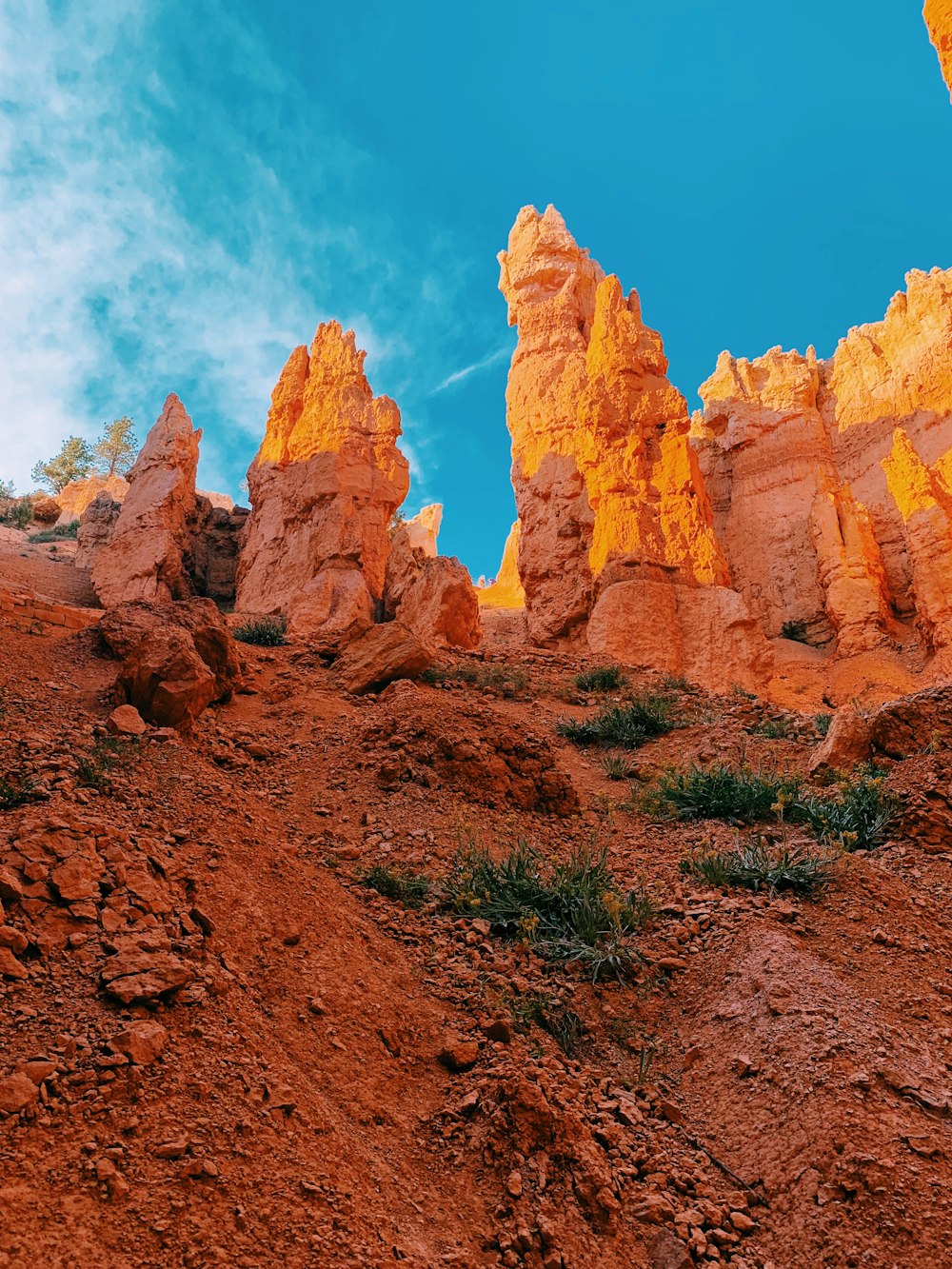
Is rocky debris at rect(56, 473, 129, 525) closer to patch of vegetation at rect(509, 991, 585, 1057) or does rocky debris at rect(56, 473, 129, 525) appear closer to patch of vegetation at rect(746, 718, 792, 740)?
patch of vegetation at rect(746, 718, 792, 740)

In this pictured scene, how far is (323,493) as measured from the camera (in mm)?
20047

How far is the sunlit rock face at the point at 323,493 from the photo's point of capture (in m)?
18.5

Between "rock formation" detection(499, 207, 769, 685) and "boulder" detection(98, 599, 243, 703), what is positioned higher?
"rock formation" detection(499, 207, 769, 685)

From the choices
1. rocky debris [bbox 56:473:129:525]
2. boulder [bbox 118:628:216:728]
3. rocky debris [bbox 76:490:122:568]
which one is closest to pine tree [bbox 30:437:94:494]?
rocky debris [bbox 56:473:129:525]

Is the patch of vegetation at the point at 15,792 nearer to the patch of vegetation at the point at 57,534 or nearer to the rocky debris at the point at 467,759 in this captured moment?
the rocky debris at the point at 467,759

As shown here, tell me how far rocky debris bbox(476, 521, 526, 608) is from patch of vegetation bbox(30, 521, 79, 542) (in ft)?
54.2

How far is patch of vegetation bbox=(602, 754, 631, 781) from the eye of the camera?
7859 mm

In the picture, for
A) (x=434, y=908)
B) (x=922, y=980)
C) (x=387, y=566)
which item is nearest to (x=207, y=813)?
(x=434, y=908)

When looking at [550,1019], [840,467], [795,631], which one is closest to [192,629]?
[550,1019]

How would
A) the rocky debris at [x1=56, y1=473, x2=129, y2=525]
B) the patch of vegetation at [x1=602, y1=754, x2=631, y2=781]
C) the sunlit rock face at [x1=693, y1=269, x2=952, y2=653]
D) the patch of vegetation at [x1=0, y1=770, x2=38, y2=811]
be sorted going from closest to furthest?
the patch of vegetation at [x1=0, y1=770, x2=38, y2=811] < the patch of vegetation at [x1=602, y1=754, x2=631, y2=781] < the sunlit rock face at [x1=693, y1=269, x2=952, y2=653] < the rocky debris at [x1=56, y1=473, x2=129, y2=525]

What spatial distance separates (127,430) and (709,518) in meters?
34.7

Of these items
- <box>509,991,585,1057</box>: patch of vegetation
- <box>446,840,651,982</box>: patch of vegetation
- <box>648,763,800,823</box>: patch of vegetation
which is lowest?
<box>509,991,585,1057</box>: patch of vegetation

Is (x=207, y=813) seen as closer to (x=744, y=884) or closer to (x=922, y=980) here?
(x=744, y=884)

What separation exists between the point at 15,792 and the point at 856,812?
574cm
